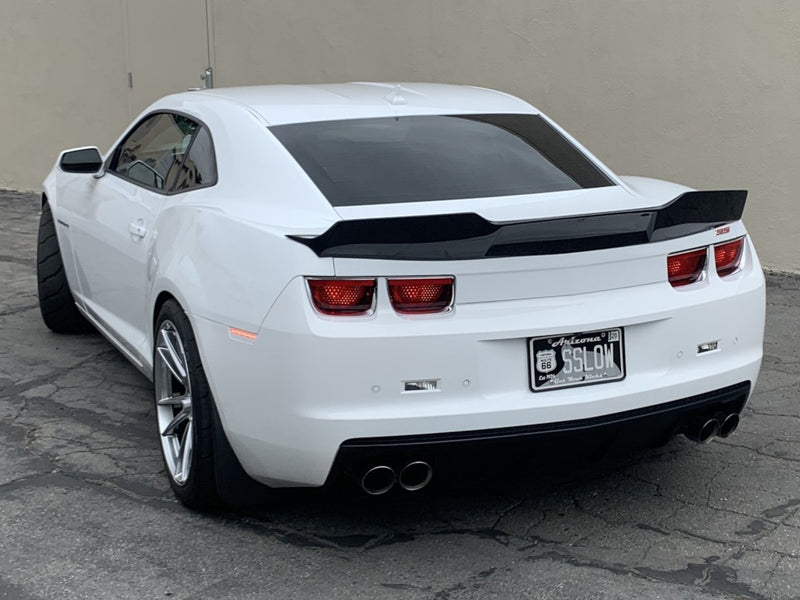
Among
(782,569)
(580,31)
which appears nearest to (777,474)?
(782,569)

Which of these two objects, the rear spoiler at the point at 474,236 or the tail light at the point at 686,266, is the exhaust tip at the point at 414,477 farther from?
the tail light at the point at 686,266

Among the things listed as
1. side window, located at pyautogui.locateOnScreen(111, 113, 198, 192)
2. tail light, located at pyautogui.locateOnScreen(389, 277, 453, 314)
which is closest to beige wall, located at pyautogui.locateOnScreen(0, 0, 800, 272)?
side window, located at pyautogui.locateOnScreen(111, 113, 198, 192)

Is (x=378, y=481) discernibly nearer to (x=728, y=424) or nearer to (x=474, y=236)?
(x=474, y=236)

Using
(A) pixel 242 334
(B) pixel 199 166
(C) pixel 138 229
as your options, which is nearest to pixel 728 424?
(A) pixel 242 334

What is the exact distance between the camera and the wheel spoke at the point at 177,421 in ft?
13.3

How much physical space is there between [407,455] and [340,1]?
7.28 metres

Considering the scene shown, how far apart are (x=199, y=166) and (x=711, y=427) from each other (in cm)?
218

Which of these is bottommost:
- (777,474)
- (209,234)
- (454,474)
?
(777,474)

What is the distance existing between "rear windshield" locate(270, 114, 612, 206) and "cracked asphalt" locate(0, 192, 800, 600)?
3.48 feet

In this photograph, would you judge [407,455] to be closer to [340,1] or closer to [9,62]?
[340,1]

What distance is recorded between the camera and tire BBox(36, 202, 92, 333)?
6.34 m

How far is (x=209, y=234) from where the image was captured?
395 cm

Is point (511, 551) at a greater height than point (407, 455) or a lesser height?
lesser

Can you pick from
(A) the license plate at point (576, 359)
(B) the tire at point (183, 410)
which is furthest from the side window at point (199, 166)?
(A) the license plate at point (576, 359)
